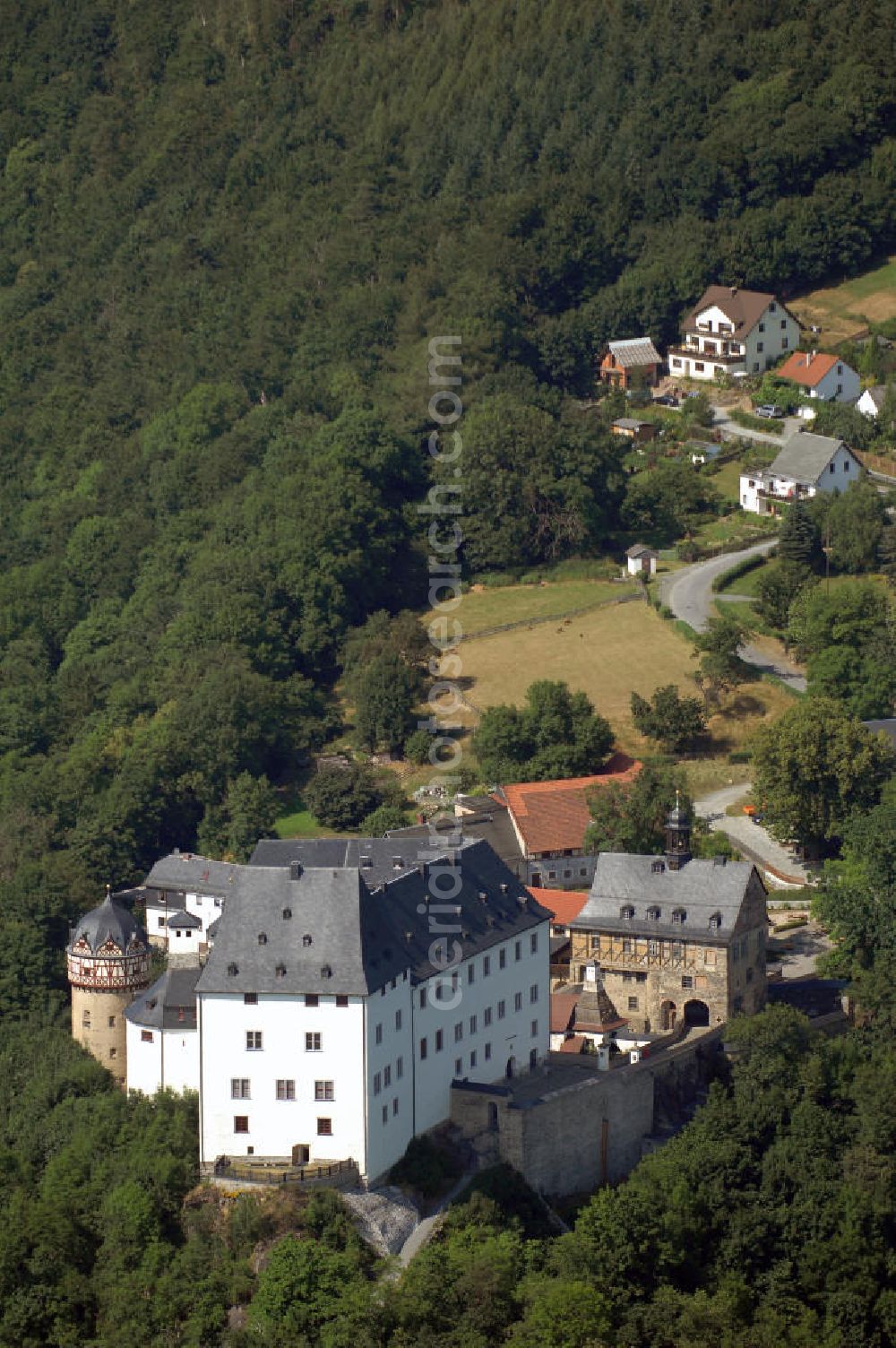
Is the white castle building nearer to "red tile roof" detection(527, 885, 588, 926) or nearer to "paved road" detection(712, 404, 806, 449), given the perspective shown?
"red tile roof" detection(527, 885, 588, 926)

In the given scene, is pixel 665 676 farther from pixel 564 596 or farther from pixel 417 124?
pixel 417 124

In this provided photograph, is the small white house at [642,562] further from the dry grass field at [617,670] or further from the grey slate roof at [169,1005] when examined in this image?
the grey slate roof at [169,1005]

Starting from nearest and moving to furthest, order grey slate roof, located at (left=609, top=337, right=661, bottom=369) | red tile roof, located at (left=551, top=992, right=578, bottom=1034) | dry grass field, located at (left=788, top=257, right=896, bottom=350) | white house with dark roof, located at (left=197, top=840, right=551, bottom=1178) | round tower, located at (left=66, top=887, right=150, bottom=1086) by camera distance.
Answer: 1. white house with dark roof, located at (left=197, top=840, right=551, bottom=1178)
2. round tower, located at (left=66, top=887, right=150, bottom=1086)
3. red tile roof, located at (left=551, top=992, right=578, bottom=1034)
4. grey slate roof, located at (left=609, top=337, right=661, bottom=369)
5. dry grass field, located at (left=788, top=257, right=896, bottom=350)

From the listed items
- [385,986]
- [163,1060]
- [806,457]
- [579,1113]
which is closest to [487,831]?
[579,1113]

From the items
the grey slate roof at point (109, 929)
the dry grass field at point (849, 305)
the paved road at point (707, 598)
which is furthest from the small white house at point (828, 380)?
the grey slate roof at point (109, 929)

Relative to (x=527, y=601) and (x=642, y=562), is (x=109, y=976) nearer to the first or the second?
(x=527, y=601)

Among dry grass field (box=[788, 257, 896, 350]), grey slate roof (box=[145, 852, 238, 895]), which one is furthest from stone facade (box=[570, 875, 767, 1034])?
dry grass field (box=[788, 257, 896, 350])
